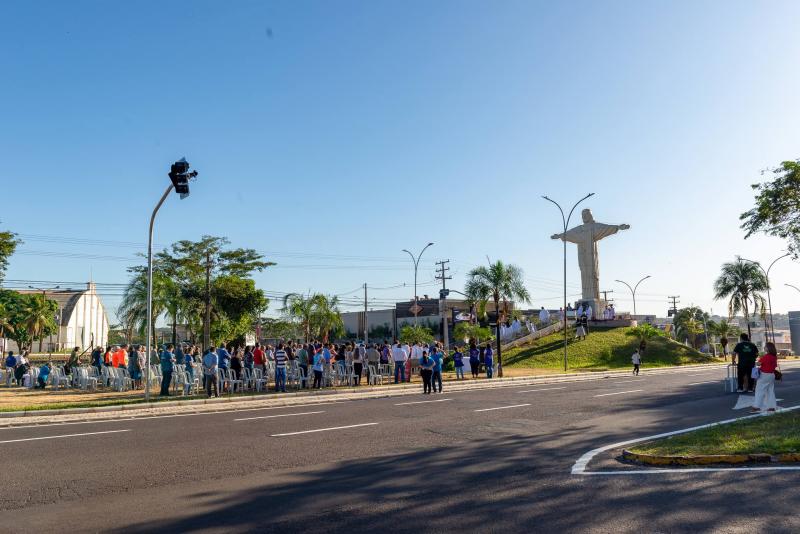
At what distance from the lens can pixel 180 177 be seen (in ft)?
57.8

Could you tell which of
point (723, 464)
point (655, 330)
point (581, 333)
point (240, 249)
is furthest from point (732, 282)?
point (723, 464)

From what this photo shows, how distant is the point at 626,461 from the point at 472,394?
12.7 m

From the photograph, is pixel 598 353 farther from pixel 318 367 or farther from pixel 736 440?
pixel 736 440

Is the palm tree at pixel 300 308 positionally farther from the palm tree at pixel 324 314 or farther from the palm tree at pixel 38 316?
the palm tree at pixel 38 316

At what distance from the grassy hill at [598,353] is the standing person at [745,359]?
22038 mm

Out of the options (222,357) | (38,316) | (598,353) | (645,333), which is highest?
(38,316)

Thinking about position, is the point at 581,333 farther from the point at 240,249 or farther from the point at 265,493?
the point at 265,493

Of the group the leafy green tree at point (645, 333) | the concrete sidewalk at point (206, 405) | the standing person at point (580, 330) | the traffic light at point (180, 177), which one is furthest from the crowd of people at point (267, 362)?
the leafy green tree at point (645, 333)

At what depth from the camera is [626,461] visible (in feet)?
29.8

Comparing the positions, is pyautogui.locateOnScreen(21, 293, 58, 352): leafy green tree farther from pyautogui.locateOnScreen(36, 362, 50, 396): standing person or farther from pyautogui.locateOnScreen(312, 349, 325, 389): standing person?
pyautogui.locateOnScreen(312, 349, 325, 389): standing person

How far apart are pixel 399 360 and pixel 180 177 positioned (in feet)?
43.3

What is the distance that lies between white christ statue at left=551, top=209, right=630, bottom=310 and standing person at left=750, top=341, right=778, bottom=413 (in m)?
43.5

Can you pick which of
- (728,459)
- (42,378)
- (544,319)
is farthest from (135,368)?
(544,319)

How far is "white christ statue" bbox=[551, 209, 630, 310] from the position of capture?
57247 mm
